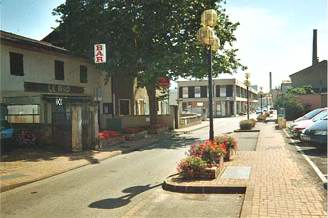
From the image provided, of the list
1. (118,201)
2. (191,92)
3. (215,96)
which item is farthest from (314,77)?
(118,201)

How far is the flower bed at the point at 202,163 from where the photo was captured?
11.1 m

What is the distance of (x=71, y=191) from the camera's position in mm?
11227

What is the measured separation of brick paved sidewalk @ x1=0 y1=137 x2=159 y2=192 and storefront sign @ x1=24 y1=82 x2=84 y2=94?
228 inches

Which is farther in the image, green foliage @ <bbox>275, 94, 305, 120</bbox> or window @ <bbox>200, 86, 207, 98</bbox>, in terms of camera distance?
window @ <bbox>200, 86, 207, 98</bbox>

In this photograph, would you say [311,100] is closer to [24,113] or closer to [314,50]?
[314,50]

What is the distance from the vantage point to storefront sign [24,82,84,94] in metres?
24.3

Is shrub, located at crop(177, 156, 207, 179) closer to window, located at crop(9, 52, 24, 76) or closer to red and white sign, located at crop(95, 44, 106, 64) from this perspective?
red and white sign, located at crop(95, 44, 106, 64)

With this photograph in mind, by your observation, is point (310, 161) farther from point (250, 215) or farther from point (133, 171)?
point (250, 215)

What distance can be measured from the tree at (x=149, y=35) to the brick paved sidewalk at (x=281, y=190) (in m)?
12.9

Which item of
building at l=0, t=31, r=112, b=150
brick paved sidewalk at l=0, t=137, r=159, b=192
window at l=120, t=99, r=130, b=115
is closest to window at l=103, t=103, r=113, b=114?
window at l=120, t=99, r=130, b=115

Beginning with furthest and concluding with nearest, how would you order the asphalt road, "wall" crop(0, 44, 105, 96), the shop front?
"wall" crop(0, 44, 105, 96), the shop front, the asphalt road

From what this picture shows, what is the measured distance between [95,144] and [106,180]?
327 inches

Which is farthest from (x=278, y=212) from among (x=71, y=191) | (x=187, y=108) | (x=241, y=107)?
(x=241, y=107)

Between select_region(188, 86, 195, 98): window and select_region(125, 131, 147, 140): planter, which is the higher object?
select_region(188, 86, 195, 98): window
